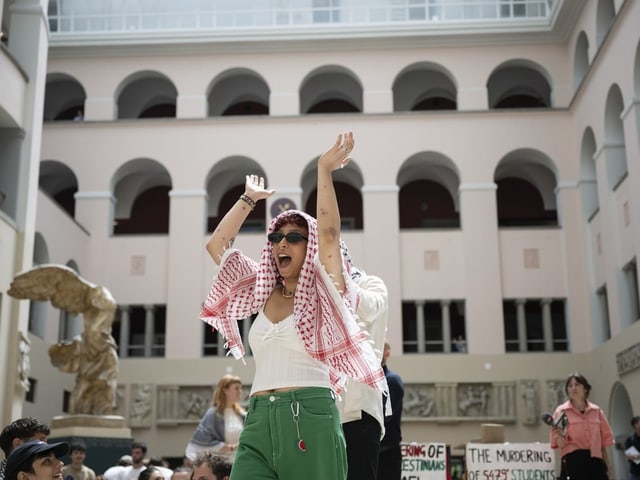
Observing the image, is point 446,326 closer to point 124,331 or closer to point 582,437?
point 124,331

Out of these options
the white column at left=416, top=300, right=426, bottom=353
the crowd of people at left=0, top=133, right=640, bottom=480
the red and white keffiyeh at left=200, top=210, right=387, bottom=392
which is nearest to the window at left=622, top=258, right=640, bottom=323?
the white column at left=416, top=300, right=426, bottom=353

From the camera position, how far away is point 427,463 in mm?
10195

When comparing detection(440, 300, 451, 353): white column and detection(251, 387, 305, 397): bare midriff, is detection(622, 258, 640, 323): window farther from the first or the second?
detection(251, 387, 305, 397): bare midriff

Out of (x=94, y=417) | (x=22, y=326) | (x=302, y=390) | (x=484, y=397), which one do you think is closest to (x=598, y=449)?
(x=302, y=390)

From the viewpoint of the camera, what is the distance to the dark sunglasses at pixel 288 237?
13.7 feet

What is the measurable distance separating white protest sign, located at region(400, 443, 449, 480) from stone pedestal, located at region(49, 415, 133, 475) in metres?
6.74

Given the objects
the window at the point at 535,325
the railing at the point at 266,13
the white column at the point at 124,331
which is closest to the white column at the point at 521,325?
the window at the point at 535,325

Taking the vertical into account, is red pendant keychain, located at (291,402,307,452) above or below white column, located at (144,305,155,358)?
below

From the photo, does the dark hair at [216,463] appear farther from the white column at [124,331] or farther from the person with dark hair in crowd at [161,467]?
the white column at [124,331]

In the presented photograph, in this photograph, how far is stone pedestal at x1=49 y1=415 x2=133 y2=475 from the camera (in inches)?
598

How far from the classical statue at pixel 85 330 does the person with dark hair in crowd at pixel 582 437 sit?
9.76 metres

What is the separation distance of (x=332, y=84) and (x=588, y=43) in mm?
8692

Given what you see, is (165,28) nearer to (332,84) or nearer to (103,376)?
(332,84)

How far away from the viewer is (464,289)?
86.7ft
